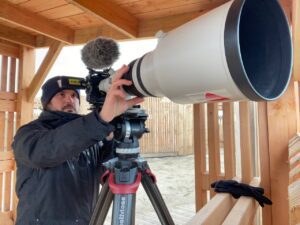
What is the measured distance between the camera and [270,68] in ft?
1.87

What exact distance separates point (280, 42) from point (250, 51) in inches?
2.4

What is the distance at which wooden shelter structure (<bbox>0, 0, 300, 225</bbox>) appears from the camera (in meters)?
0.91

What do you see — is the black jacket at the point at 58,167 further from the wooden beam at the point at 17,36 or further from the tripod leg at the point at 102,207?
the wooden beam at the point at 17,36

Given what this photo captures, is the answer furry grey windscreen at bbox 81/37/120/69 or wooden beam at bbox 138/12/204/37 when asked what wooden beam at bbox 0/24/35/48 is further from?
furry grey windscreen at bbox 81/37/120/69

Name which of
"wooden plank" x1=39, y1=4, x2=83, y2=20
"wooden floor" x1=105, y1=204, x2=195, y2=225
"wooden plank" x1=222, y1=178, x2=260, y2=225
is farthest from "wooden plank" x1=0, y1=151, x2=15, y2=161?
"wooden plank" x1=222, y1=178, x2=260, y2=225

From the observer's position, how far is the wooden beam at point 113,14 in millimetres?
1406

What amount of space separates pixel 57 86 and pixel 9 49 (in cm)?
160

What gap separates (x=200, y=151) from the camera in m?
1.47

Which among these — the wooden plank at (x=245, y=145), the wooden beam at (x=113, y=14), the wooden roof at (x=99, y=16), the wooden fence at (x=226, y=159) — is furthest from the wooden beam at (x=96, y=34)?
the wooden plank at (x=245, y=145)

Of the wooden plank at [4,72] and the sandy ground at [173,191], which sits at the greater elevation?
the wooden plank at [4,72]

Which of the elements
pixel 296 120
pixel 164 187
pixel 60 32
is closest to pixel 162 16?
pixel 60 32

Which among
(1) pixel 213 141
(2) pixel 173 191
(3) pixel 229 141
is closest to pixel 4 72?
(1) pixel 213 141

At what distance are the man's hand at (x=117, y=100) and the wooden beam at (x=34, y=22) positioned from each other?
53.4 inches

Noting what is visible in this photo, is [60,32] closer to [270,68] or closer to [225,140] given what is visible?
[225,140]
